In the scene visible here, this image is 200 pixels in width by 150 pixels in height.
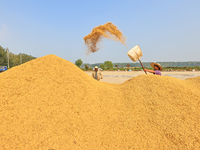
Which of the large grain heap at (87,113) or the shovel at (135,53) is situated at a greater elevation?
the shovel at (135,53)

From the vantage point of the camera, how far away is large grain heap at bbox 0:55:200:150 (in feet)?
9.20

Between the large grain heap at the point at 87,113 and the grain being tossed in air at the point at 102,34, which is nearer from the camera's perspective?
the large grain heap at the point at 87,113

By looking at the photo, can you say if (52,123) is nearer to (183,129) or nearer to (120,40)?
(183,129)

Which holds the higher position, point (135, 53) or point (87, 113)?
point (135, 53)

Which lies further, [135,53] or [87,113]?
[135,53]

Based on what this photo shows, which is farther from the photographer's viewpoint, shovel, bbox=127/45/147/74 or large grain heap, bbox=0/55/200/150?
shovel, bbox=127/45/147/74

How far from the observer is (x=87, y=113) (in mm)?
3482

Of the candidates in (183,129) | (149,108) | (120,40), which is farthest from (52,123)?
(120,40)

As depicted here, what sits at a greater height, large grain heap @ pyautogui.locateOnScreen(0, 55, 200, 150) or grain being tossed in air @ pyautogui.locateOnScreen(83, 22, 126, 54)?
grain being tossed in air @ pyautogui.locateOnScreen(83, 22, 126, 54)

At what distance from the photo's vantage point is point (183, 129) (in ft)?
10.3

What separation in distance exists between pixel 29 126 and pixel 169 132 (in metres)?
3.53

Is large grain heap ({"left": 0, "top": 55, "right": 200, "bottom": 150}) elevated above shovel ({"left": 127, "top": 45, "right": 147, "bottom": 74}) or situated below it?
below

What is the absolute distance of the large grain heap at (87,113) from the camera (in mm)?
2803

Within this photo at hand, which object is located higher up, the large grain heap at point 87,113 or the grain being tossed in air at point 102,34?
the grain being tossed in air at point 102,34
